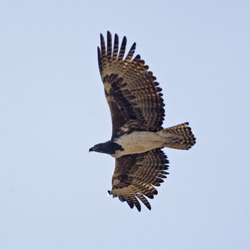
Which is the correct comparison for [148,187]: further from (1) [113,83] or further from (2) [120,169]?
(1) [113,83]

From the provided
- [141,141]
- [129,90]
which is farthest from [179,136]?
[129,90]

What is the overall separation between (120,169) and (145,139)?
144 centimetres

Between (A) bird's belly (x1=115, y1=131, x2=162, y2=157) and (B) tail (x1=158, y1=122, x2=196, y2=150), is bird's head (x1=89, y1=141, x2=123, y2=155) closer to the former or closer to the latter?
(A) bird's belly (x1=115, y1=131, x2=162, y2=157)

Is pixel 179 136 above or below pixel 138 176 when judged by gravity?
above

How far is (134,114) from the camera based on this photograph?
861 inches

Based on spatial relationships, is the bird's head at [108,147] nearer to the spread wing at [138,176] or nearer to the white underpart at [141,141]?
the white underpart at [141,141]

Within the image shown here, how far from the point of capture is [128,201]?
23141 mm

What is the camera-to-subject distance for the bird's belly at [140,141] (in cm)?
2181

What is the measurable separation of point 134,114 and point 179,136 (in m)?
1.11

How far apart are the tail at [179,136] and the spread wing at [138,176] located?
0.73 m

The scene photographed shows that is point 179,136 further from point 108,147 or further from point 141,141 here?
point 108,147

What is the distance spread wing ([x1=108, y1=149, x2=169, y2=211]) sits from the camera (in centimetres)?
2273

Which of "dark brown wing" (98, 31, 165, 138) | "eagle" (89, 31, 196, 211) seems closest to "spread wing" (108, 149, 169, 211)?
"eagle" (89, 31, 196, 211)

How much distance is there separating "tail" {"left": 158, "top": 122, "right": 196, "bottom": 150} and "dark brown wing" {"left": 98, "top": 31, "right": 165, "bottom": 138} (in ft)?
0.93
